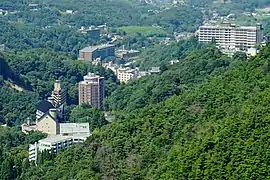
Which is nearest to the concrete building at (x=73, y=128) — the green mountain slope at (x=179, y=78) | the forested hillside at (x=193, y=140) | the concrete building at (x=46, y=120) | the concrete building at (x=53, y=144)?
the concrete building at (x=46, y=120)

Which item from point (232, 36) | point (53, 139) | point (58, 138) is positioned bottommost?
point (232, 36)

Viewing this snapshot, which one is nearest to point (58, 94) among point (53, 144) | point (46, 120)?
point (46, 120)

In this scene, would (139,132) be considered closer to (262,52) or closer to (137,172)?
(137,172)

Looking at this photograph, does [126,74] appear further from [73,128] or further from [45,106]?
[73,128]

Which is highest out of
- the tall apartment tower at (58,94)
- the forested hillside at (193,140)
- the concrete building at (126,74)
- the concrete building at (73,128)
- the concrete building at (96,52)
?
the forested hillside at (193,140)

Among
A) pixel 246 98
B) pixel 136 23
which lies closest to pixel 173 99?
pixel 246 98

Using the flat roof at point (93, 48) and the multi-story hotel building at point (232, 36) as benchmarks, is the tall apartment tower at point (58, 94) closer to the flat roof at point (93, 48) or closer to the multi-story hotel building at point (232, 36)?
the multi-story hotel building at point (232, 36)
